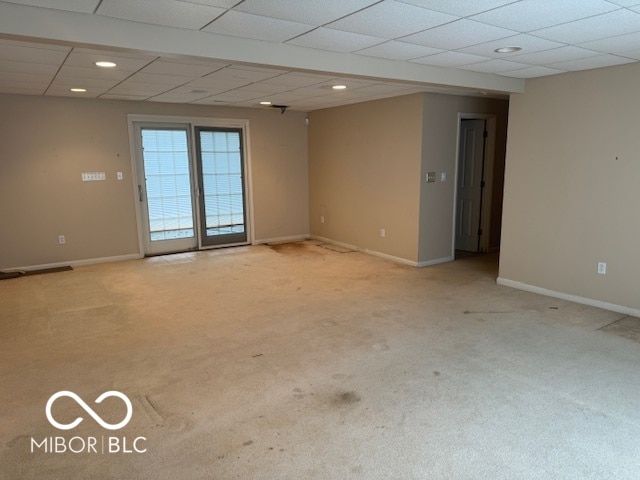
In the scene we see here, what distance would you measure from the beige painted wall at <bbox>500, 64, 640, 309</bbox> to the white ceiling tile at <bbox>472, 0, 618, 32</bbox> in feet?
6.03

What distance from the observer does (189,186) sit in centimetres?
711

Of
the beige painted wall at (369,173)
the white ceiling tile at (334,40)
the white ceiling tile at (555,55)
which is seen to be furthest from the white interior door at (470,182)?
the white ceiling tile at (334,40)

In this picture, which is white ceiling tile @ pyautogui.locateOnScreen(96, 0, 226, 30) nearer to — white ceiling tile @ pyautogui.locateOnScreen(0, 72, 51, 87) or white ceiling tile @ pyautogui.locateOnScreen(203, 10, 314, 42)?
white ceiling tile @ pyautogui.locateOnScreen(203, 10, 314, 42)

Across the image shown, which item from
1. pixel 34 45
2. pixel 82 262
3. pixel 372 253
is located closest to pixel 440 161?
pixel 372 253

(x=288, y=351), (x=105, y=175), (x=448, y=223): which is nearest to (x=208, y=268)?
(x=105, y=175)

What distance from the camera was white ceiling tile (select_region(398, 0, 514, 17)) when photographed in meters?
2.39

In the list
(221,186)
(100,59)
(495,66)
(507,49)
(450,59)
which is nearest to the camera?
(507,49)

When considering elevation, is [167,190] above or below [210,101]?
below

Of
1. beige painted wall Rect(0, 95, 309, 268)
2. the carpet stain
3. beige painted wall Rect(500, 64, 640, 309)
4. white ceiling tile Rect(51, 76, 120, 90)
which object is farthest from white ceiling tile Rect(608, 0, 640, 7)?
beige painted wall Rect(0, 95, 309, 268)

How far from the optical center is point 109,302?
4.75 m

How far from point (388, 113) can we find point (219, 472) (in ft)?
17.0

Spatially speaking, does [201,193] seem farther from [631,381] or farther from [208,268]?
[631,381]

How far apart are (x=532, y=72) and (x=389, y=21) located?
2.31 metres

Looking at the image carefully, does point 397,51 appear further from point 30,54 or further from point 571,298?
point 571,298
